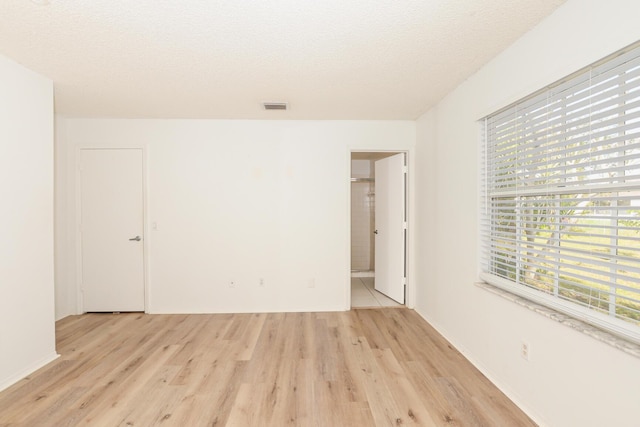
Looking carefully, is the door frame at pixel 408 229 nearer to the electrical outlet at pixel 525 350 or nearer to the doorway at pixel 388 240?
the doorway at pixel 388 240

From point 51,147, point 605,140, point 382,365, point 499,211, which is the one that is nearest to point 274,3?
point 605,140

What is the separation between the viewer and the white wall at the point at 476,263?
4.83ft

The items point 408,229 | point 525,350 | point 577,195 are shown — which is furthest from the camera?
point 408,229

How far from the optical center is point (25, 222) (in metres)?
2.50

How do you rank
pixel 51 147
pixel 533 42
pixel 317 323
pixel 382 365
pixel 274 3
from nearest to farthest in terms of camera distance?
pixel 274 3
pixel 533 42
pixel 382 365
pixel 51 147
pixel 317 323

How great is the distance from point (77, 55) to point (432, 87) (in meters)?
3.02

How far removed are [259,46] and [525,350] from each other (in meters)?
2.78

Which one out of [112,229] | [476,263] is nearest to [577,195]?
[476,263]

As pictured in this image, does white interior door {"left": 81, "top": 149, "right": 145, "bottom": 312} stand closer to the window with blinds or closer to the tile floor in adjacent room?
the tile floor in adjacent room

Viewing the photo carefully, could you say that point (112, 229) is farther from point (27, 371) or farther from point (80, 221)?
point (27, 371)

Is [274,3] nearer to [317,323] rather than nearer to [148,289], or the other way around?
[317,323]

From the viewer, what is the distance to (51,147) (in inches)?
109

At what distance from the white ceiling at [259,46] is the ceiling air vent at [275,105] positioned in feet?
0.31

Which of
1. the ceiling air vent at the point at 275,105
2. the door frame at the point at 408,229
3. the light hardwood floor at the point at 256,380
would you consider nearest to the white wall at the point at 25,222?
the light hardwood floor at the point at 256,380
